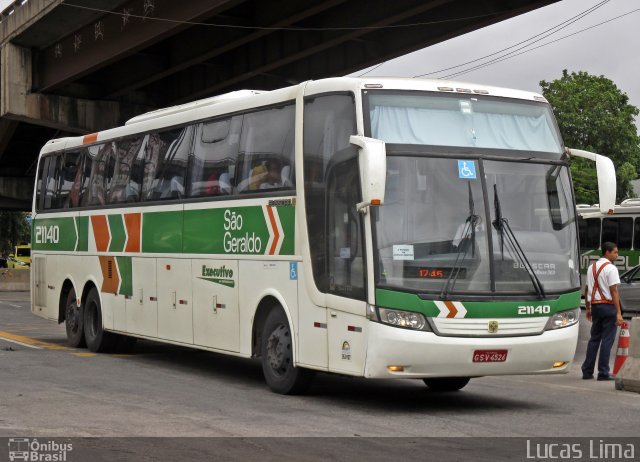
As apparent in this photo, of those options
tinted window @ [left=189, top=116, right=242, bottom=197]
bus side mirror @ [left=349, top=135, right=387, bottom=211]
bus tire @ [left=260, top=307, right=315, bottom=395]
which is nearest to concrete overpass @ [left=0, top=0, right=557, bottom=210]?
tinted window @ [left=189, top=116, right=242, bottom=197]

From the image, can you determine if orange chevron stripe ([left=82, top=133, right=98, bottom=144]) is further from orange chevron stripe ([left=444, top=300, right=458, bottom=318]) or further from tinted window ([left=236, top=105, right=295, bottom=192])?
orange chevron stripe ([left=444, top=300, right=458, bottom=318])

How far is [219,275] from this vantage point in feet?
49.6

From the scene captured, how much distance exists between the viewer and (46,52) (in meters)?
39.9

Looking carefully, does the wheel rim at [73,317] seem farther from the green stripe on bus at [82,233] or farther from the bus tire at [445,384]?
the bus tire at [445,384]

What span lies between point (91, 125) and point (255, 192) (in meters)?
28.1

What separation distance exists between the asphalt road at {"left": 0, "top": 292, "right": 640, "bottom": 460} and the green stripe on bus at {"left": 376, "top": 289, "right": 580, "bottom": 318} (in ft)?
3.39

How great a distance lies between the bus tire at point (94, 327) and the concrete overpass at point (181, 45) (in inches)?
439

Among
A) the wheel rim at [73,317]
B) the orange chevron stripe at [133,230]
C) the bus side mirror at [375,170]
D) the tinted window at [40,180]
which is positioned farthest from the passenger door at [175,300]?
the tinted window at [40,180]

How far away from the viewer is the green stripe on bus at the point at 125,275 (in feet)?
58.7

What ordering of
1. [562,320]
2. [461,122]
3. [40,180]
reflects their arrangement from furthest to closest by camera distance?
[40,180]
[461,122]
[562,320]

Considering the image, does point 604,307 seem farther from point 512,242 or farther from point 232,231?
point 232,231

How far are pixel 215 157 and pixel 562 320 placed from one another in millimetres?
5186

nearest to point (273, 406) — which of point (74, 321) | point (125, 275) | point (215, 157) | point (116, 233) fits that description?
point (215, 157)

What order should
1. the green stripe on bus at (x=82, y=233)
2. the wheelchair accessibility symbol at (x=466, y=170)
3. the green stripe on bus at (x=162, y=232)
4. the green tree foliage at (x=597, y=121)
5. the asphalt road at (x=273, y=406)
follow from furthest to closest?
the green tree foliage at (x=597, y=121) < the green stripe on bus at (x=82, y=233) < the green stripe on bus at (x=162, y=232) < the wheelchair accessibility symbol at (x=466, y=170) < the asphalt road at (x=273, y=406)
